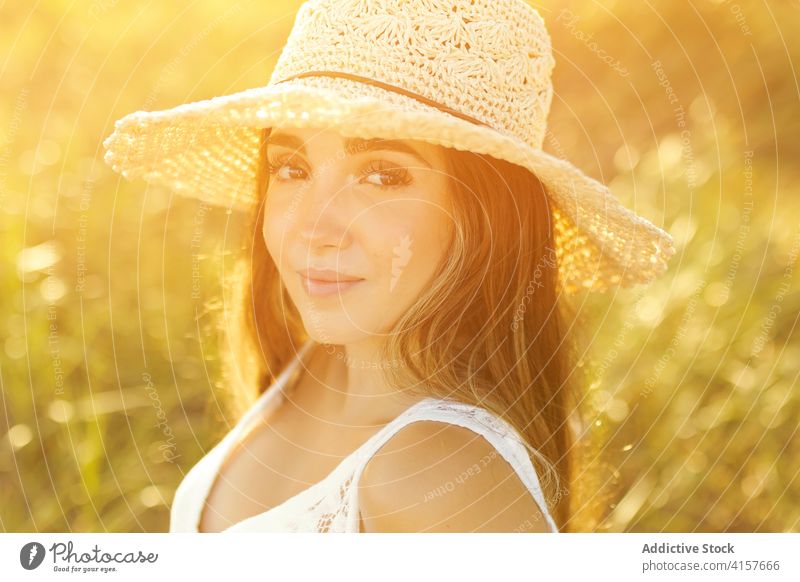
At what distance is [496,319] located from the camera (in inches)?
30.6

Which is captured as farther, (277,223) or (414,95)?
(277,223)

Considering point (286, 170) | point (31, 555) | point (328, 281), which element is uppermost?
point (286, 170)

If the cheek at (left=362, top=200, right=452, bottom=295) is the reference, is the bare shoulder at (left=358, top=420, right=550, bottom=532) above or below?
below

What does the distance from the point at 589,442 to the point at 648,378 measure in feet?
0.54

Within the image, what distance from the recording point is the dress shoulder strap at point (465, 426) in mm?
680

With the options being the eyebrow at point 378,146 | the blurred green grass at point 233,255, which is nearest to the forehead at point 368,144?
the eyebrow at point 378,146

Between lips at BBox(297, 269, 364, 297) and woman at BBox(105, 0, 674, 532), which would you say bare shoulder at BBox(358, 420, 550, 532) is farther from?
lips at BBox(297, 269, 364, 297)

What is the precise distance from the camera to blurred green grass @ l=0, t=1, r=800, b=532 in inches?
44.6

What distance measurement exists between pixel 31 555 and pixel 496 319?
57cm

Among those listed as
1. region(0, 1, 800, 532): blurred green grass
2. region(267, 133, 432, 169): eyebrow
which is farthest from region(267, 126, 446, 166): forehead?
region(0, 1, 800, 532): blurred green grass

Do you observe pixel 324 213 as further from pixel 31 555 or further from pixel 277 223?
pixel 31 555

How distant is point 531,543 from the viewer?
0.85 meters

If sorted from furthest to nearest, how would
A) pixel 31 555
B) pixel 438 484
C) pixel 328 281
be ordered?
pixel 31 555 < pixel 328 281 < pixel 438 484

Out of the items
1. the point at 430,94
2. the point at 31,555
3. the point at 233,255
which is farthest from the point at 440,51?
the point at 31,555
